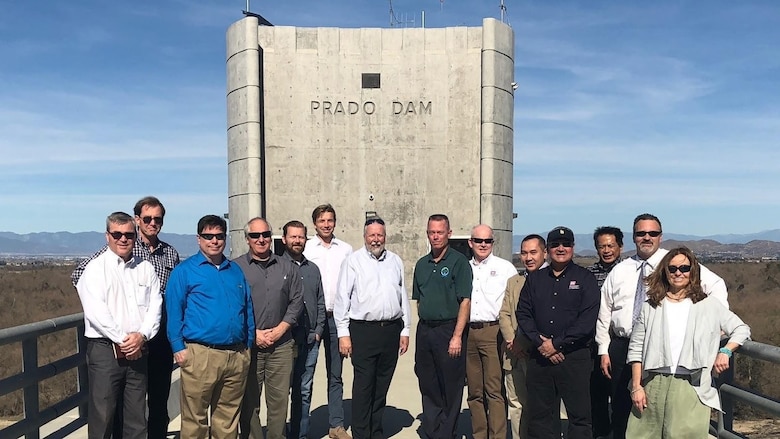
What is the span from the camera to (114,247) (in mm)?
4301

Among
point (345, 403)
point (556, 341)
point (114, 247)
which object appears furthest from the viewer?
point (345, 403)

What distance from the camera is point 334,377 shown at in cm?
582

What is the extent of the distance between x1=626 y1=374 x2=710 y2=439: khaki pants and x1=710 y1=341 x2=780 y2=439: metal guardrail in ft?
1.21

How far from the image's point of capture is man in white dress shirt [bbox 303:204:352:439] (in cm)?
582

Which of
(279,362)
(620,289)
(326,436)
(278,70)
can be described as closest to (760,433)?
(620,289)

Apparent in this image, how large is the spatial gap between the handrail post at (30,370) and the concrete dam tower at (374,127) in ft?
Answer: 38.4

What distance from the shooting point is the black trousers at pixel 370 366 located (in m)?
5.34

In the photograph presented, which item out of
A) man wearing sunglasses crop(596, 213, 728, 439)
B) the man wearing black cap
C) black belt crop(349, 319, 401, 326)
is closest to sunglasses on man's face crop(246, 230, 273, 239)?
black belt crop(349, 319, 401, 326)

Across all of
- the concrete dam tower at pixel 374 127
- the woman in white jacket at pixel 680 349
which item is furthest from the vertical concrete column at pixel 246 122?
the woman in white jacket at pixel 680 349

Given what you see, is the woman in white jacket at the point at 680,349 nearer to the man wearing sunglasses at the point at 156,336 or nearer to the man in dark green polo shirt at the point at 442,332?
the man in dark green polo shirt at the point at 442,332

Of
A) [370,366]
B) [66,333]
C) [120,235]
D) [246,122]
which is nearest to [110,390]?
[120,235]

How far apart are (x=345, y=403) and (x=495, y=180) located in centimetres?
1003

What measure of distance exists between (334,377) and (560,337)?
7.17 ft

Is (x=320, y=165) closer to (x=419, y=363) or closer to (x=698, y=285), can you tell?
(x=419, y=363)
